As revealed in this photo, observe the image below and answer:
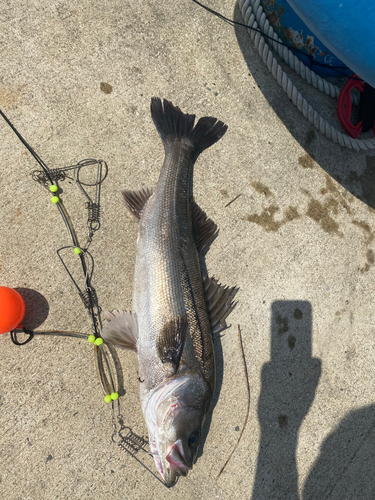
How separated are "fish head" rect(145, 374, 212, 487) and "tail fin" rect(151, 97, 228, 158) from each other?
8.01 ft

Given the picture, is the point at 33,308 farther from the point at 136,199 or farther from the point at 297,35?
the point at 297,35

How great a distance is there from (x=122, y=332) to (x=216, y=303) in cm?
92

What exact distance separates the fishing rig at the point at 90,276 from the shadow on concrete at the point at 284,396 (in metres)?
1.18

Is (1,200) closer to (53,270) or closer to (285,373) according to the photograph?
(53,270)

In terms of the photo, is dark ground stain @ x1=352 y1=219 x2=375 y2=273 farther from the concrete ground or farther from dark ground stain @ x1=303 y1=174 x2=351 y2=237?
dark ground stain @ x1=303 y1=174 x2=351 y2=237

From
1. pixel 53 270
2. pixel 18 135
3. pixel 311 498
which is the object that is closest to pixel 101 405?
pixel 53 270

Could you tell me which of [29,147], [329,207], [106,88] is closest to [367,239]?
[329,207]

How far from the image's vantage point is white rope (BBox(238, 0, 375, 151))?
360 centimetres

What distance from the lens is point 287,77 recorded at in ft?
12.2

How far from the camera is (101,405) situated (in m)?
2.92

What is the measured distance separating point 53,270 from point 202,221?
5.18 ft

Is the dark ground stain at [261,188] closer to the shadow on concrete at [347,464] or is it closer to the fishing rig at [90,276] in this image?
the fishing rig at [90,276]

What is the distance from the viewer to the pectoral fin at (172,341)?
2.55 m

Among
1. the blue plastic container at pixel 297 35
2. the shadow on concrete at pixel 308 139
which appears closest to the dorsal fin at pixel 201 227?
the shadow on concrete at pixel 308 139
